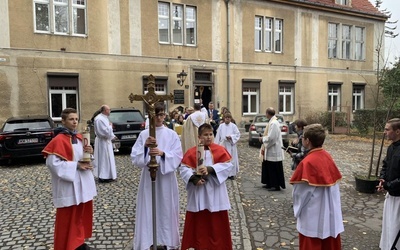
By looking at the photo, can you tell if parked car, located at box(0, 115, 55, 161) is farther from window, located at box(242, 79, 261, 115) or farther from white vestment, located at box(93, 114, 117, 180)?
window, located at box(242, 79, 261, 115)

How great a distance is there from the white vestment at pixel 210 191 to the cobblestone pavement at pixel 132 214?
1.01m

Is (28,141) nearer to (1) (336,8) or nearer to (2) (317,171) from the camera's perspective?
(2) (317,171)

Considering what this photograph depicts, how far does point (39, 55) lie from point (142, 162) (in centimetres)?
Result: 1401

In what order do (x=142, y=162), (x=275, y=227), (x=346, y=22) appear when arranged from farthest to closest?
(x=346, y=22), (x=275, y=227), (x=142, y=162)

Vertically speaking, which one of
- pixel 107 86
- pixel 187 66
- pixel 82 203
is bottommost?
pixel 82 203

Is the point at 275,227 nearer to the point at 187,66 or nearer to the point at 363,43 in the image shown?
the point at 187,66

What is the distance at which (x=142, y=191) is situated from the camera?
452cm

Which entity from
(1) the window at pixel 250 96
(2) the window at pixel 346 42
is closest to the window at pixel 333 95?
(2) the window at pixel 346 42

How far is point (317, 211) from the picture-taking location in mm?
3746

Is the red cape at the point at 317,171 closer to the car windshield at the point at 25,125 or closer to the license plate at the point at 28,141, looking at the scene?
the license plate at the point at 28,141

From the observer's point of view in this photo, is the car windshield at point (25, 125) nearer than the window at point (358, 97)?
Yes

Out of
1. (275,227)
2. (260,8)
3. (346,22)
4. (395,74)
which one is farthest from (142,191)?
(346,22)

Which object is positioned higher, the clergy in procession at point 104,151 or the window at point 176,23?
the window at point 176,23

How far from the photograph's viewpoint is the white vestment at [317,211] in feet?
12.2
